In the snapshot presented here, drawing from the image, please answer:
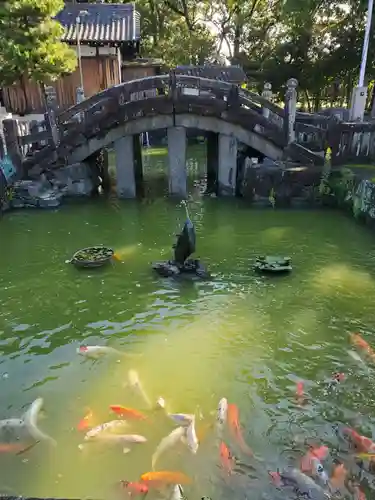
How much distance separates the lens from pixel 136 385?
8.11m

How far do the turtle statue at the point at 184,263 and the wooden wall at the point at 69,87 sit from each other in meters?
19.2

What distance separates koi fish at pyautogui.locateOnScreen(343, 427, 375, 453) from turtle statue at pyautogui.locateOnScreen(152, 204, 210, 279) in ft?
19.9

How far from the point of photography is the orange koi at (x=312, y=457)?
247 inches

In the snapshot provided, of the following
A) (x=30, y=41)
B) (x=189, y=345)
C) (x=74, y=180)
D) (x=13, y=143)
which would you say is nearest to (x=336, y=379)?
(x=189, y=345)

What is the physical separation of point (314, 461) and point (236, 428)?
4.26 feet

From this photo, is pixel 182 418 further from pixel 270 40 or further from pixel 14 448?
pixel 270 40

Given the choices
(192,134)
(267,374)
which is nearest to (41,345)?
(267,374)

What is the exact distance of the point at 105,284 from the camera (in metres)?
12.0

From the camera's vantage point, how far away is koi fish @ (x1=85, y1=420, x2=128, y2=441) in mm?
6977

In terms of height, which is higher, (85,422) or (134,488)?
(85,422)

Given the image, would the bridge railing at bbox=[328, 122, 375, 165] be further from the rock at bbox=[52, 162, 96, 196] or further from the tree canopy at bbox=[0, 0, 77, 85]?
the tree canopy at bbox=[0, 0, 77, 85]

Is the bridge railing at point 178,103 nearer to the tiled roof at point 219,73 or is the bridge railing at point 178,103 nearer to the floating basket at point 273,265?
the floating basket at point 273,265

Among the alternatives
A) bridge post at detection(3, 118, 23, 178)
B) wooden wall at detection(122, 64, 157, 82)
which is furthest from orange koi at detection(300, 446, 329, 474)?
wooden wall at detection(122, 64, 157, 82)

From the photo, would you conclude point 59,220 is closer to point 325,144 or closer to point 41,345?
point 41,345
